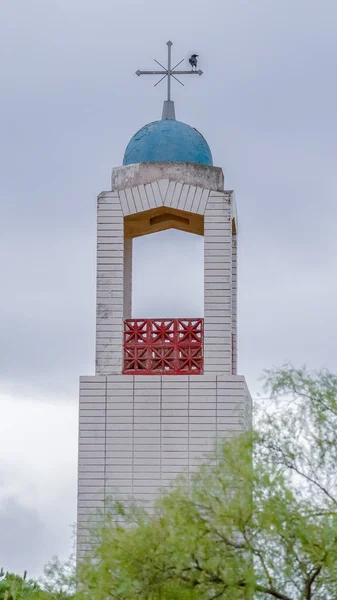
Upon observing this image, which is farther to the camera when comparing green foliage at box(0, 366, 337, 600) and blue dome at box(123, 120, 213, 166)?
blue dome at box(123, 120, 213, 166)

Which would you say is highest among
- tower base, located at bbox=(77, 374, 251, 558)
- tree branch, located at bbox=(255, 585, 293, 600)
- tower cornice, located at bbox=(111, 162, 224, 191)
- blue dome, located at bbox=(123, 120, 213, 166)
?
blue dome, located at bbox=(123, 120, 213, 166)

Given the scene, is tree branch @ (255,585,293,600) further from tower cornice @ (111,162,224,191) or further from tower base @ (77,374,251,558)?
tower cornice @ (111,162,224,191)

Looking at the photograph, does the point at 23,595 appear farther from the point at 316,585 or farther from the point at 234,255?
the point at 316,585

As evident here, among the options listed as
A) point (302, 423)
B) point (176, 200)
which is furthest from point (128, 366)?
point (302, 423)

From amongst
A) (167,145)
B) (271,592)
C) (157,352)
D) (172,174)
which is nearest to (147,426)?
(157,352)

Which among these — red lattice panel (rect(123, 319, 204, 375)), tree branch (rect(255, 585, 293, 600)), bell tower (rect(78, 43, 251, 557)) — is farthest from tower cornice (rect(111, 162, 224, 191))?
tree branch (rect(255, 585, 293, 600))

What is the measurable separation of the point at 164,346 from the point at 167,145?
9.65ft

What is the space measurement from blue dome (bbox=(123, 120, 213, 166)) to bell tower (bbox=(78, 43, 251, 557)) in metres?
0.01

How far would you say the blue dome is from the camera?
26359 mm

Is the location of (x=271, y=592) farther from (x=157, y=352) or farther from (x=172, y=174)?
(x=172, y=174)

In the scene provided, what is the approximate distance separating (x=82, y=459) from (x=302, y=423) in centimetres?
509

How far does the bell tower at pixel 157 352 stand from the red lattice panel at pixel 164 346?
0.05 ft

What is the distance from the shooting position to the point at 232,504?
1984 cm

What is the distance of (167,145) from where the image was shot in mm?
26375
